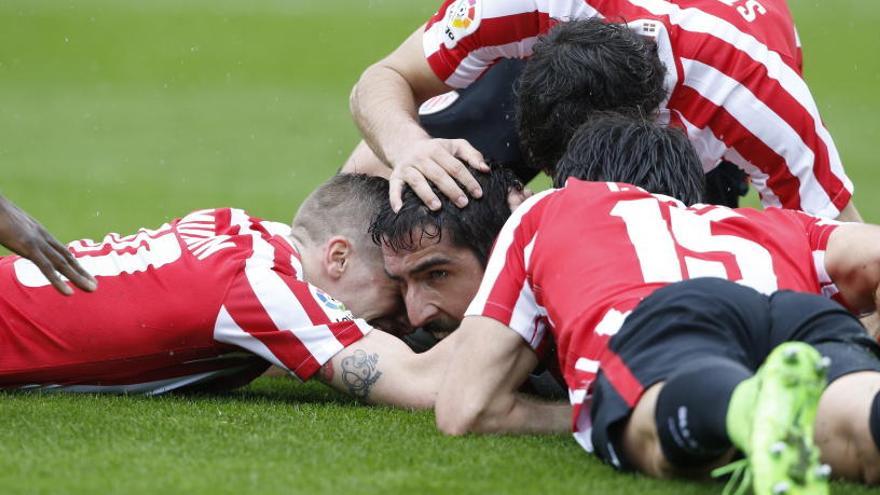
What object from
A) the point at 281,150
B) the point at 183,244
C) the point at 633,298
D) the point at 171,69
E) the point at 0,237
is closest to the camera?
the point at 633,298

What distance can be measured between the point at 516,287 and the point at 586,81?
114cm

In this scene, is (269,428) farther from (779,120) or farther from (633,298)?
(779,120)

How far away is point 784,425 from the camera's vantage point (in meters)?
2.58

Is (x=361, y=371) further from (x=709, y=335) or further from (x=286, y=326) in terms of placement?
(x=709, y=335)

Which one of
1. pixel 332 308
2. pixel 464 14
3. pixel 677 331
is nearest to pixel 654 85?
pixel 464 14

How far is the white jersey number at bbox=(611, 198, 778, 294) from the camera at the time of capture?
11.1ft

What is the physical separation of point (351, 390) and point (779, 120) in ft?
5.38

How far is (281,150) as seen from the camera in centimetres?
985

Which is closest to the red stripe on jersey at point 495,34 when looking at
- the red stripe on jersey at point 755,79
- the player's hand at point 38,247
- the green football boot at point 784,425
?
the red stripe on jersey at point 755,79

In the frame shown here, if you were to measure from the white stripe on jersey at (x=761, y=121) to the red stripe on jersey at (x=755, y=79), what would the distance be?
15 mm

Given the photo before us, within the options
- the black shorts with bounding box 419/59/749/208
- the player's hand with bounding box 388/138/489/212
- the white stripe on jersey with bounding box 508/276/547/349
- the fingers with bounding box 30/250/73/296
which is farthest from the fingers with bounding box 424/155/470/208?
the fingers with bounding box 30/250/73/296

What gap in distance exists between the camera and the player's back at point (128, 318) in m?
4.23

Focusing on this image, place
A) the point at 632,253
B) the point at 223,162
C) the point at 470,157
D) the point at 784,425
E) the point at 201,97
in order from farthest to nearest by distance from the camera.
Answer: the point at 201,97 → the point at 223,162 → the point at 470,157 → the point at 632,253 → the point at 784,425

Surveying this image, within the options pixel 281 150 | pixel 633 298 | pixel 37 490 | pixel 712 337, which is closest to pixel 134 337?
pixel 37 490
